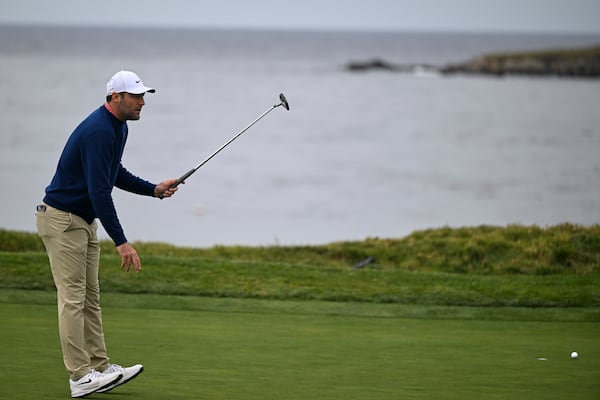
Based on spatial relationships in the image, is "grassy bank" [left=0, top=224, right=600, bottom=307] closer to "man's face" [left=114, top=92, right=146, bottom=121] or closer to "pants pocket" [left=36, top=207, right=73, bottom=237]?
"pants pocket" [left=36, top=207, right=73, bottom=237]

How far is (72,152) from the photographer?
6832 mm

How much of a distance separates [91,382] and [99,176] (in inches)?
48.3

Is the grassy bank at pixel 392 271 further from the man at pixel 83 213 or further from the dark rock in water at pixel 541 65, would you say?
the dark rock in water at pixel 541 65

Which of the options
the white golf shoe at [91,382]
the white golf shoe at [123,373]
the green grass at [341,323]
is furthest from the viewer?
the green grass at [341,323]

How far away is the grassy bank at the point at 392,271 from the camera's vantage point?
1108 cm

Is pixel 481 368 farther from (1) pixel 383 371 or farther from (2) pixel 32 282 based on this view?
(2) pixel 32 282

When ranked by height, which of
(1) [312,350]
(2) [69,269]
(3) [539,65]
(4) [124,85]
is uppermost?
(3) [539,65]

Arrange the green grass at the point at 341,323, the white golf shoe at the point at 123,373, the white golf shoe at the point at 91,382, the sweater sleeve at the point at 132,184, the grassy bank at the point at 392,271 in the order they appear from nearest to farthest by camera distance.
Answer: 1. the white golf shoe at the point at 91,382
2. the white golf shoe at the point at 123,373
3. the green grass at the point at 341,323
4. the sweater sleeve at the point at 132,184
5. the grassy bank at the point at 392,271

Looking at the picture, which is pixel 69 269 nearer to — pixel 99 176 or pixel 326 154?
pixel 99 176

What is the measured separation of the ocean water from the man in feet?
48.8

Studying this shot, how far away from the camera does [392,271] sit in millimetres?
12352

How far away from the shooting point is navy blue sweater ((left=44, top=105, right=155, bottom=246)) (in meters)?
6.73

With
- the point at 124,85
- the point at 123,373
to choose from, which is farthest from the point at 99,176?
the point at 123,373

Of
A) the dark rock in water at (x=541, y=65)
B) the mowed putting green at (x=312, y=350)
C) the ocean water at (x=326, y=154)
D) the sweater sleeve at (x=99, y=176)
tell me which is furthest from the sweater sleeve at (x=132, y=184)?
the dark rock in water at (x=541, y=65)
